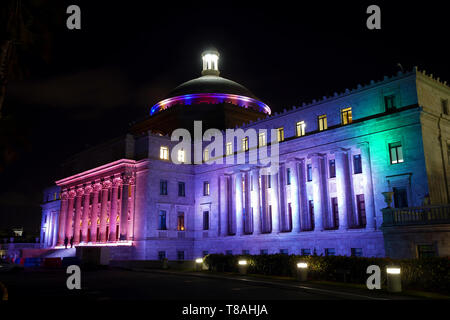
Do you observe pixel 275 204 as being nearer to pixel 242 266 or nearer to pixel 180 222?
pixel 180 222

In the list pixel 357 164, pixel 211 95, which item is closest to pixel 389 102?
pixel 357 164

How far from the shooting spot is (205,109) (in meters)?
66.8

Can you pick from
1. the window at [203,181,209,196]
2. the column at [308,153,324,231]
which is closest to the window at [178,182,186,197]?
the window at [203,181,209,196]

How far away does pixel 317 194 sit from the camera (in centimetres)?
4441

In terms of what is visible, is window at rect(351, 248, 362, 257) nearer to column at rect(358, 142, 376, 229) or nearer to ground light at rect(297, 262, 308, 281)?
column at rect(358, 142, 376, 229)

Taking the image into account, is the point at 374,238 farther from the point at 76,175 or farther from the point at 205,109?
the point at 76,175

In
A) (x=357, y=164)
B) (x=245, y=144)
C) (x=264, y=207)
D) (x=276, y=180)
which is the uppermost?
(x=245, y=144)

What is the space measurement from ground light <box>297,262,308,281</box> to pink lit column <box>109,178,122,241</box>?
36.4 meters

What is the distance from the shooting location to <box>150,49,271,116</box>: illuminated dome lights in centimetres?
7038

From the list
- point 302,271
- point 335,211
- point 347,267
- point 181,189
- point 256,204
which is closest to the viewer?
point 347,267

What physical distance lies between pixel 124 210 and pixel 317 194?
2687 centimetres
